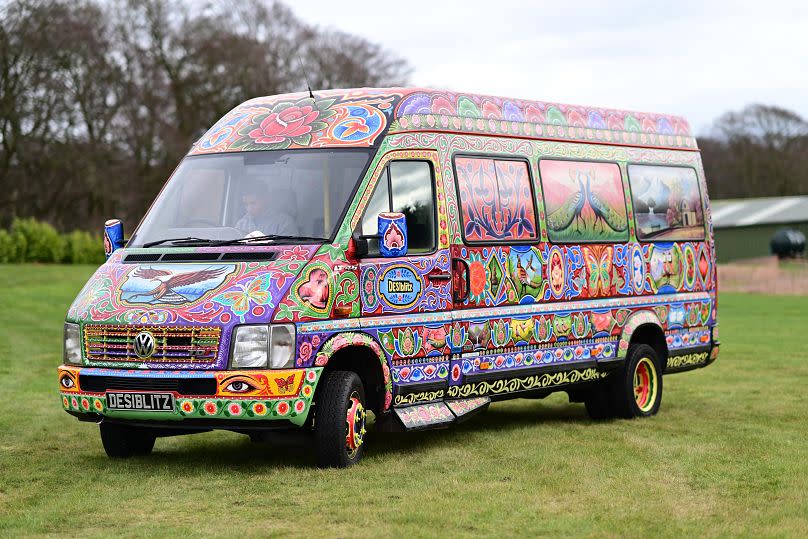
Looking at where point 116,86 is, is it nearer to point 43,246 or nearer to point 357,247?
point 43,246

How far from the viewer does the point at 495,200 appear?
38.7ft

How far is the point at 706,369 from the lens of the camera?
19500 mm

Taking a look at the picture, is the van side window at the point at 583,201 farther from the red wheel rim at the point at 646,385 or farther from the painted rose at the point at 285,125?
the painted rose at the point at 285,125

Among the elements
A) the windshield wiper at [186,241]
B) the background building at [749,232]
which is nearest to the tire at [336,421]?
the windshield wiper at [186,241]

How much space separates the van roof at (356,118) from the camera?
1074 cm

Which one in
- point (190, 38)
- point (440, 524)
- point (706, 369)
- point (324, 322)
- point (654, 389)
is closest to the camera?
point (440, 524)

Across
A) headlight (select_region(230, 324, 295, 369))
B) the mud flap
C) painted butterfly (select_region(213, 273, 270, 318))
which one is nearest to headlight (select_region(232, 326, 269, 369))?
headlight (select_region(230, 324, 295, 369))

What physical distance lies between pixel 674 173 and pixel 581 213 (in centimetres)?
198

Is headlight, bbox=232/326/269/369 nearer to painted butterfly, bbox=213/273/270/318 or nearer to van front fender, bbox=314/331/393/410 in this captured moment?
painted butterfly, bbox=213/273/270/318

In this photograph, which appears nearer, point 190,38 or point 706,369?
point 706,369

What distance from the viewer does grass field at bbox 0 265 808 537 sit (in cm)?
809

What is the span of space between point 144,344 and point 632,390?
5.55m

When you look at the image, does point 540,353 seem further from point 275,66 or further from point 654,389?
point 275,66

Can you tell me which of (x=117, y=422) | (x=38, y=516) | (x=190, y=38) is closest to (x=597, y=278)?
(x=117, y=422)
